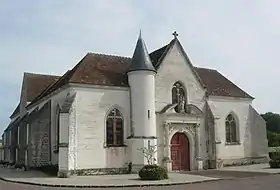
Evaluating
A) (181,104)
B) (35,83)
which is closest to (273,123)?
(181,104)

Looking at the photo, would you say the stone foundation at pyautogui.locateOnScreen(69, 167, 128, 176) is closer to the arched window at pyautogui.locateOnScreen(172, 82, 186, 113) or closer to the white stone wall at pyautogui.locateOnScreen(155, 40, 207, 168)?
the white stone wall at pyautogui.locateOnScreen(155, 40, 207, 168)

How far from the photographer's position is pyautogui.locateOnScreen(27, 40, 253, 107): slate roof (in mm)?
28609

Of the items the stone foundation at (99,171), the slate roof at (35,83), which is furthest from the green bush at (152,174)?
the slate roof at (35,83)

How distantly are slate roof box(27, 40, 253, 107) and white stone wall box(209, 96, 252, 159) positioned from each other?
651 millimetres

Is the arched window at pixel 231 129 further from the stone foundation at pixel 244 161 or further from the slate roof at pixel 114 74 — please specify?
the slate roof at pixel 114 74

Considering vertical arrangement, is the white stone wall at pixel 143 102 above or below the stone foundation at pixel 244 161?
above

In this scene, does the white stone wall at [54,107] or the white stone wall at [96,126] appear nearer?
the white stone wall at [96,126]

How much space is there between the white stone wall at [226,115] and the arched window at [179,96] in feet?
10.4

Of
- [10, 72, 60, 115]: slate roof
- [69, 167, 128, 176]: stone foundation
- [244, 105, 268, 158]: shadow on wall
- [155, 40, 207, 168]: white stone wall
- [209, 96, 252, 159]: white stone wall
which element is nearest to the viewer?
[69, 167, 128, 176]: stone foundation

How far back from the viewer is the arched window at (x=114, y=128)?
92.9ft

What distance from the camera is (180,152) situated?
101 ft

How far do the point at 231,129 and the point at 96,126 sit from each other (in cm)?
1390

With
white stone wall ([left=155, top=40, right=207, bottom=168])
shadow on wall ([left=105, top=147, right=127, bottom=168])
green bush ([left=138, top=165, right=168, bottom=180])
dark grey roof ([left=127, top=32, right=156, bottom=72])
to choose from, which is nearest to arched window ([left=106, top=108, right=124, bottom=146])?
shadow on wall ([left=105, top=147, right=127, bottom=168])

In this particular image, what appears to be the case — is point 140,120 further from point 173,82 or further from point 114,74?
point 173,82
